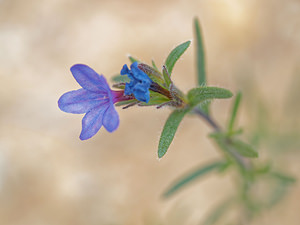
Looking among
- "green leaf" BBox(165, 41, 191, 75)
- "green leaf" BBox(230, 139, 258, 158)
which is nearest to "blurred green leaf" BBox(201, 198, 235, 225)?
"green leaf" BBox(230, 139, 258, 158)

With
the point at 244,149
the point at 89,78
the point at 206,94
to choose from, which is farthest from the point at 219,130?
the point at 89,78

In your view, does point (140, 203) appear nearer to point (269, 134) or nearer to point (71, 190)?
point (71, 190)

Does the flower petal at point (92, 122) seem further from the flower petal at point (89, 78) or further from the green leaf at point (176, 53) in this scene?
the green leaf at point (176, 53)

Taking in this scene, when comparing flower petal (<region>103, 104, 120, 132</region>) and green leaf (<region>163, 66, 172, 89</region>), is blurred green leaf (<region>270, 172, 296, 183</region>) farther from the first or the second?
flower petal (<region>103, 104, 120, 132</region>)

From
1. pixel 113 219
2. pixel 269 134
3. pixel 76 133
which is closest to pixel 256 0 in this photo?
pixel 269 134

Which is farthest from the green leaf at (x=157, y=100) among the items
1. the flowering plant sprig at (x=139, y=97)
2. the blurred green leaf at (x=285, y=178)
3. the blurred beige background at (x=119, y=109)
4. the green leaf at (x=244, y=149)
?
the blurred beige background at (x=119, y=109)

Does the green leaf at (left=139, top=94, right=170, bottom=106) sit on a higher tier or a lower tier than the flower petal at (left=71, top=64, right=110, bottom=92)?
lower
